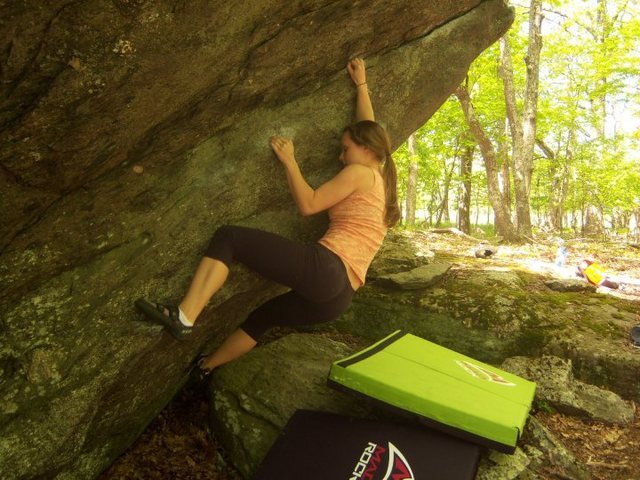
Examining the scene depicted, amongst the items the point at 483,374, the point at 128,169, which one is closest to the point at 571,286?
the point at 483,374

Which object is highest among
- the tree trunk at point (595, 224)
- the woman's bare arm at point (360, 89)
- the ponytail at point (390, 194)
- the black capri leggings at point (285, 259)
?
the woman's bare arm at point (360, 89)

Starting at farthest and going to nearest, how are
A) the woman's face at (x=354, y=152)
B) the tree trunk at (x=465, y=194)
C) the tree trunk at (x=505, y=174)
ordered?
1. the tree trunk at (x=465, y=194)
2. the tree trunk at (x=505, y=174)
3. the woman's face at (x=354, y=152)

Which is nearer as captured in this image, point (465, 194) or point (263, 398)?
point (263, 398)

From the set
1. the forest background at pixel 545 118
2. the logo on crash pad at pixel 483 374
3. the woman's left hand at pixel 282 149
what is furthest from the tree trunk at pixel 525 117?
the woman's left hand at pixel 282 149

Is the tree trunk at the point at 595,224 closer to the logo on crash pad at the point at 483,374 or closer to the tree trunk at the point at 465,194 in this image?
the tree trunk at the point at 465,194

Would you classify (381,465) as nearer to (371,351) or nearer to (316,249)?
(371,351)

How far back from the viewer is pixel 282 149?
4.43 metres

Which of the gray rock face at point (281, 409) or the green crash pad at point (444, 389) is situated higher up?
the green crash pad at point (444, 389)

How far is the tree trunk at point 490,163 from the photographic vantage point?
15586 mm

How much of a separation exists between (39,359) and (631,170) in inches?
894

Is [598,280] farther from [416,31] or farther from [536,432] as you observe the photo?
[416,31]

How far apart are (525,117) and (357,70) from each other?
13.1m

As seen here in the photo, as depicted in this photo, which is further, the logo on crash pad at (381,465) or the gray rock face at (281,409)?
the gray rock face at (281,409)

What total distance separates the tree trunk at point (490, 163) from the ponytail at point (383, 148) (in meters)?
12.2
